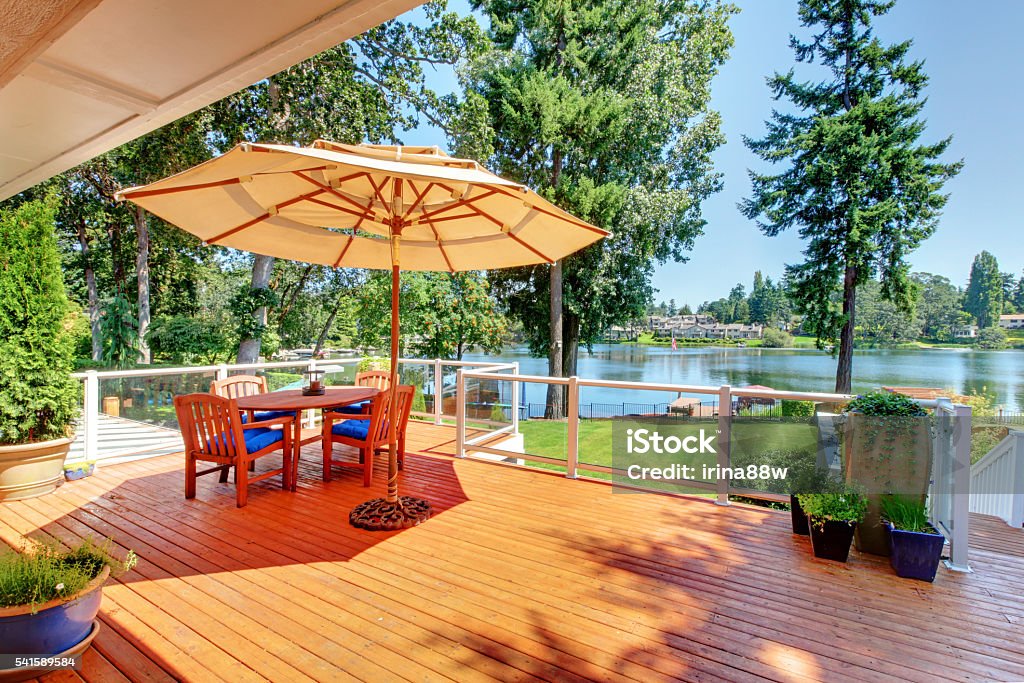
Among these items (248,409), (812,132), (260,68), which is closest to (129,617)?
(248,409)

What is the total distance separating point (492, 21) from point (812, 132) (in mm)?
10514

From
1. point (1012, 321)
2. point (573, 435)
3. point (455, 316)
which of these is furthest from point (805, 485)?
point (1012, 321)

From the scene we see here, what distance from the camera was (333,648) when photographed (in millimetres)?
2062

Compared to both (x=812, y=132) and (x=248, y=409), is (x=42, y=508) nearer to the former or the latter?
(x=248, y=409)

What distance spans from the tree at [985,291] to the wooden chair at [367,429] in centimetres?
3399

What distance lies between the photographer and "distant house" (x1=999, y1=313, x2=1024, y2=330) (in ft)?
84.1

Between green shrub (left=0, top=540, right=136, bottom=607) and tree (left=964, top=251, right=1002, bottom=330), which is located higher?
tree (left=964, top=251, right=1002, bottom=330)

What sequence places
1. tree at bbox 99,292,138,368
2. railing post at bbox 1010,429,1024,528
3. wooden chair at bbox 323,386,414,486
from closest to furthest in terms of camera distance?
wooden chair at bbox 323,386,414,486
railing post at bbox 1010,429,1024,528
tree at bbox 99,292,138,368

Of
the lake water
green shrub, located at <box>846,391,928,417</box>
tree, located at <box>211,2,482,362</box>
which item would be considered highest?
tree, located at <box>211,2,482,362</box>

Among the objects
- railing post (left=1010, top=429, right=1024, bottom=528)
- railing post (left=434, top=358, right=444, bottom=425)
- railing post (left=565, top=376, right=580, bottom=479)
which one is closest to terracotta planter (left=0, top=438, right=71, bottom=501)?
railing post (left=434, top=358, right=444, bottom=425)

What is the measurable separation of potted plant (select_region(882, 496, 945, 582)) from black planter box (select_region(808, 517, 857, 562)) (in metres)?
0.22

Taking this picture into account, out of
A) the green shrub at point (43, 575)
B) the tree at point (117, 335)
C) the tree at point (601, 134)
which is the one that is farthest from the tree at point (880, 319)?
the tree at point (117, 335)

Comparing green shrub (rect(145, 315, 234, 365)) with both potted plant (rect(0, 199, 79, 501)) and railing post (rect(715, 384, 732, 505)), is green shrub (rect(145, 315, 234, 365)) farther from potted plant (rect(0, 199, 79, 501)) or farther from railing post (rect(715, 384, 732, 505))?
railing post (rect(715, 384, 732, 505))

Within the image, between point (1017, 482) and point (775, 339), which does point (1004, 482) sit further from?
point (775, 339)
